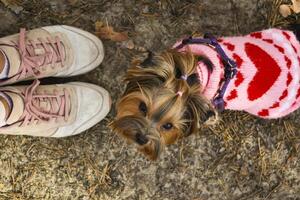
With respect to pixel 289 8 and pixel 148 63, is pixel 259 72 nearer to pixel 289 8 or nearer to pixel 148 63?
pixel 148 63

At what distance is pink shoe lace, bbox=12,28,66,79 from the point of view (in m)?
2.78

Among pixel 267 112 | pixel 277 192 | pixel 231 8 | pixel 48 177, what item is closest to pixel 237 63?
pixel 267 112

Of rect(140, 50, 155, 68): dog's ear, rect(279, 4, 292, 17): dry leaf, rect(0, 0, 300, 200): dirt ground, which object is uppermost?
rect(140, 50, 155, 68): dog's ear

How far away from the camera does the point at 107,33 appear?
3271 millimetres

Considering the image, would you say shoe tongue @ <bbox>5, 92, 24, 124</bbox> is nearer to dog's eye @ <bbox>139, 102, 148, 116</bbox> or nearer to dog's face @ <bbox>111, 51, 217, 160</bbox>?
dog's face @ <bbox>111, 51, 217, 160</bbox>

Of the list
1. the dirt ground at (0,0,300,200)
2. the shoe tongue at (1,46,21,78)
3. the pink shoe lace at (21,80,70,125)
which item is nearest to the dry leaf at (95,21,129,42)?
the dirt ground at (0,0,300,200)

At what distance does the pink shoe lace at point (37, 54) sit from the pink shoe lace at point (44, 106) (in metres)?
0.09

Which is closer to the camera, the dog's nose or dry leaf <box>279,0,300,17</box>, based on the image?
the dog's nose

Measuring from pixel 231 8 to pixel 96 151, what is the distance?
1.37m

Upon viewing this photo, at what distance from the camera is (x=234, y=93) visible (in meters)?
2.51

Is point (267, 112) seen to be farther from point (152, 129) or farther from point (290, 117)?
point (152, 129)

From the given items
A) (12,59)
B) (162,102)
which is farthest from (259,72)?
(12,59)

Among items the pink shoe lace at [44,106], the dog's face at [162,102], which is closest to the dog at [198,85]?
the dog's face at [162,102]

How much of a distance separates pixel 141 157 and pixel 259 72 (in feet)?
3.75
